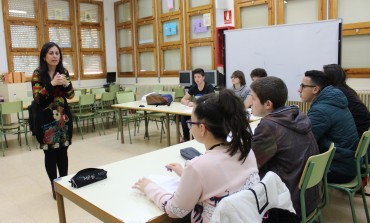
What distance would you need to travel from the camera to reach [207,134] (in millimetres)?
1324

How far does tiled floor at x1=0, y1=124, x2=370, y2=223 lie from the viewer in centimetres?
295

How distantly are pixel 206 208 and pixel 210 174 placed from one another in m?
0.16

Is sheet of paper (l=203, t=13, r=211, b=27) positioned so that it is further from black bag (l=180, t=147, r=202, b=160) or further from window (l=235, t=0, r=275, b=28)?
black bag (l=180, t=147, r=202, b=160)

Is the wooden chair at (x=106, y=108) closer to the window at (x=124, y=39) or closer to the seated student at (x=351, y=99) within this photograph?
the window at (x=124, y=39)

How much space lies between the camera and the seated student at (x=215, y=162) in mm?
1235

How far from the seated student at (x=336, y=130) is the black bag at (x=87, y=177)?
1512 millimetres

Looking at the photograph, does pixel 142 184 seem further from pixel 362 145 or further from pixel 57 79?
pixel 57 79

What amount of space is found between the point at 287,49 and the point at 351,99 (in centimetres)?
283

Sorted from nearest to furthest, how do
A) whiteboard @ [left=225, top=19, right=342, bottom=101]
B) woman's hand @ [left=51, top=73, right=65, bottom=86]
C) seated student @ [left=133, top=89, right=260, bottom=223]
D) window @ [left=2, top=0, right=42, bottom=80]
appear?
1. seated student @ [left=133, top=89, right=260, bottom=223]
2. woman's hand @ [left=51, top=73, right=65, bottom=86]
3. whiteboard @ [left=225, top=19, right=342, bottom=101]
4. window @ [left=2, top=0, right=42, bottom=80]

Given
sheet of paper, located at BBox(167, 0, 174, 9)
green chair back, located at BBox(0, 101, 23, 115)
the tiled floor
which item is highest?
sheet of paper, located at BBox(167, 0, 174, 9)

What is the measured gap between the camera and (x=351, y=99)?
274 cm

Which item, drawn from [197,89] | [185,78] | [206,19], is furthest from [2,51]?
[197,89]

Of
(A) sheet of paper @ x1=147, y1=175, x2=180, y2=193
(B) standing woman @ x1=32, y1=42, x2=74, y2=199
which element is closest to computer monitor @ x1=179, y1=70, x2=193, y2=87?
(B) standing woman @ x1=32, y1=42, x2=74, y2=199

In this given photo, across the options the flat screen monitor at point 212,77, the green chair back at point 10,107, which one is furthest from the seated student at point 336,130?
the green chair back at point 10,107
